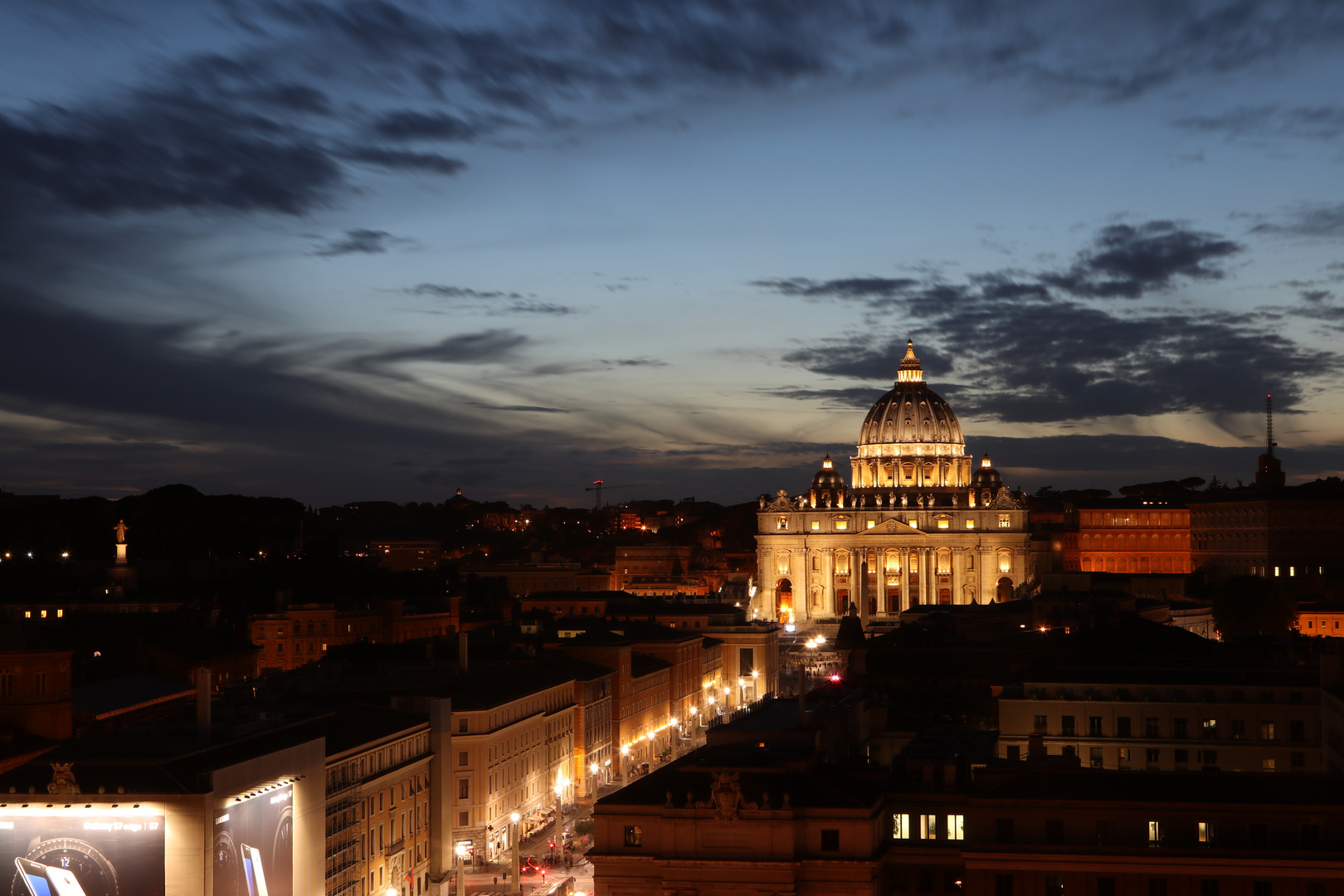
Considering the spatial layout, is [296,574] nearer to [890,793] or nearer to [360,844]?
[360,844]

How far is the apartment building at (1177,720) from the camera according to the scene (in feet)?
162

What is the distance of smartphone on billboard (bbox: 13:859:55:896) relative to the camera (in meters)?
34.5

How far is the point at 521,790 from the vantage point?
56156 millimetres

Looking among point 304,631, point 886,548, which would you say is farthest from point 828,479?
point 304,631

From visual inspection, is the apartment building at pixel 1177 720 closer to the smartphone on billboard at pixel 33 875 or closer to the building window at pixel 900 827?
the building window at pixel 900 827

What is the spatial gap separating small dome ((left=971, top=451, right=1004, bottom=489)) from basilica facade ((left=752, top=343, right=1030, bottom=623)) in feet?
0.49

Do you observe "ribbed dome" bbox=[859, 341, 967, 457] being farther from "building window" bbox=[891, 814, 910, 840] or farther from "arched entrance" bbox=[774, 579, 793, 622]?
"building window" bbox=[891, 814, 910, 840]

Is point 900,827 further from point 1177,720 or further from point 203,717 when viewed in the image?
point 1177,720

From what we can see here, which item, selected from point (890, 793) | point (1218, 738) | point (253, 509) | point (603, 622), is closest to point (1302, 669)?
point (1218, 738)

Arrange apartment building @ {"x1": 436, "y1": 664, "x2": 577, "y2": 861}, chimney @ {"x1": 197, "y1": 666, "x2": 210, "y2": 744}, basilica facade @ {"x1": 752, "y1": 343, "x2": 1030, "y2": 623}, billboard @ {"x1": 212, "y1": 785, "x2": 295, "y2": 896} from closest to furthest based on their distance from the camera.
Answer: billboard @ {"x1": 212, "y1": 785, "x2": 295, "y2": 896} → chimney @ {"x1": 197, "y1": 666, "x2": 210, "y2": 744} → apartment building @ {"x1": 436, "y1": 664, "x2": 577, "y2": 861} → basilica facade @ {"x1": 752, "y1": 343, "x2": 1030, "y2": 623}

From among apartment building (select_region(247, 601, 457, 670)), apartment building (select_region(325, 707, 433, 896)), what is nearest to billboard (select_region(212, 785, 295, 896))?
apartment building (select_region(325, 707, 433, 896))

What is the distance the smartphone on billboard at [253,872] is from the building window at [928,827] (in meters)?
13.8

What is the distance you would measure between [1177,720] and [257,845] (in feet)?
87.7

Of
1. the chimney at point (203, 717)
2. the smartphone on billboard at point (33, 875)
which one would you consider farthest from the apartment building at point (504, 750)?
the smartphone on billboard at point (33, 875)
